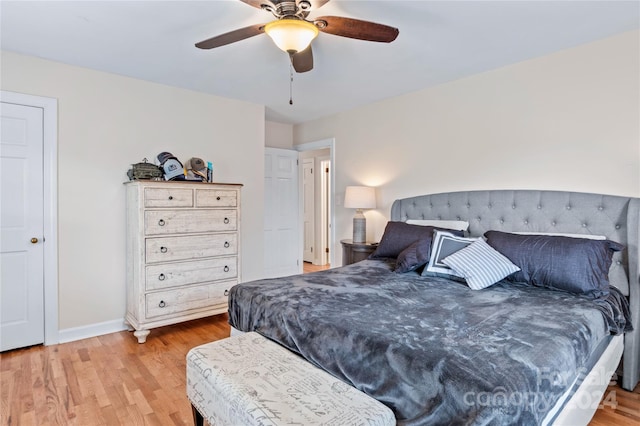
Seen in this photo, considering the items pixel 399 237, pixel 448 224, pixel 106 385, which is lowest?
pixel 106 385

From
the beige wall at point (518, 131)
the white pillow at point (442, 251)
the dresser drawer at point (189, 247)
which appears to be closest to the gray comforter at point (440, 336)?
the white pillow at point (442, 251)

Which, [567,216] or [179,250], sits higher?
[567,216]

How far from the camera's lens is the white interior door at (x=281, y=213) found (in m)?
4.97

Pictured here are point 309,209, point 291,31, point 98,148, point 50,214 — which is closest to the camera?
point 291,31

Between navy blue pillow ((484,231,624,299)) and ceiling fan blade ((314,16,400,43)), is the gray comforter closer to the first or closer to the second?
navy blue pillow ((484,231,624,299))

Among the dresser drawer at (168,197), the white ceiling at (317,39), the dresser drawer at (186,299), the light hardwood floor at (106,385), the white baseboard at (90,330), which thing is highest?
the white ceiling at (317,39)

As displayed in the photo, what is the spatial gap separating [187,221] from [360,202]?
1791 mm

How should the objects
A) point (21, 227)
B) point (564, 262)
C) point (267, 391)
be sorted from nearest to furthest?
point (267, 391) → point (564, 262) → point (21, 227)

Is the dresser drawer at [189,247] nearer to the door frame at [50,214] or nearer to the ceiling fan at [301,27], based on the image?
the door frame at [50,214]

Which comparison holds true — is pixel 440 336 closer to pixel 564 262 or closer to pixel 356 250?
pixel 564 262

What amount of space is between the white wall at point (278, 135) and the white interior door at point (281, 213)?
0.19 m

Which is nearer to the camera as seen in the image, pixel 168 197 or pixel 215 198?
pixel 168 197

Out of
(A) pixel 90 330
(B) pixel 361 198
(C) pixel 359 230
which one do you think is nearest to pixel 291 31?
(B) pixel 361 198

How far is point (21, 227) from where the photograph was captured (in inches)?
114
